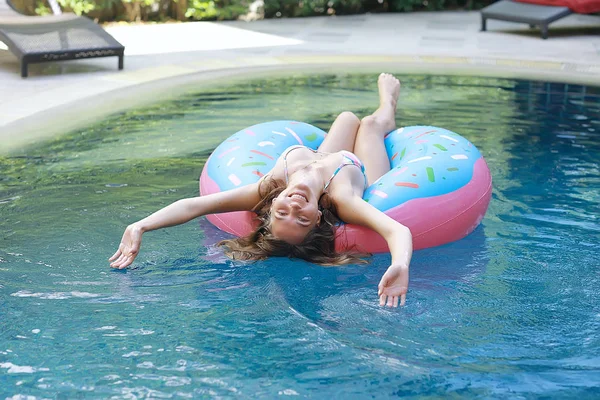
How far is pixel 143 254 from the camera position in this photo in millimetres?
4395

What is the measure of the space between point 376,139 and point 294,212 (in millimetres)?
1431

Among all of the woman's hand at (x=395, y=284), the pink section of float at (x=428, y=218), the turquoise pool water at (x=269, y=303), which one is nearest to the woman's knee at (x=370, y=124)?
the pink section of float at (x=428, y=218)

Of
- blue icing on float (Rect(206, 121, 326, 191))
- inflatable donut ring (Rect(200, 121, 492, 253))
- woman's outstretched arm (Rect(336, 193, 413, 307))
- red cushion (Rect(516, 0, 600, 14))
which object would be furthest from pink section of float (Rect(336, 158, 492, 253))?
red cushion (Rect(516, 0, 600, 14))

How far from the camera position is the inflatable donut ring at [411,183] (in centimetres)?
436

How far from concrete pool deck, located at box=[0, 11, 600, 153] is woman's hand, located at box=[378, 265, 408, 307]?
3.83 m

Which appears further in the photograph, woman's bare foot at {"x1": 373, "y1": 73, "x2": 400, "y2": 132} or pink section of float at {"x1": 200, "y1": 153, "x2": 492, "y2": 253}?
woman's bare foot at {"x1": 373, "y1": 73, "x2": 400, "y2": 132}

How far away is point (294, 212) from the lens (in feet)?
12.9

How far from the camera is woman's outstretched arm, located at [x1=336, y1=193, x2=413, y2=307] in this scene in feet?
11.4

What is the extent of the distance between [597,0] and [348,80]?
13.2 feet

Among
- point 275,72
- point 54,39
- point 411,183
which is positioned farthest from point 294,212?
point 275,72

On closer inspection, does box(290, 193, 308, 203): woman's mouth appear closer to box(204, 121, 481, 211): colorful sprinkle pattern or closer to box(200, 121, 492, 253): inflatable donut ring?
box(200, 121, 492, 253): inflatable donut ring

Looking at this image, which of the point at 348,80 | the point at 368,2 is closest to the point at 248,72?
the point at 348,80

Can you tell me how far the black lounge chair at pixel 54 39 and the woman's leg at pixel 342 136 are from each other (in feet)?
13.5

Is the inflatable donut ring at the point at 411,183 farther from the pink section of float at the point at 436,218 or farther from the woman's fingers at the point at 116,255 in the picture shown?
the woman's fingers at the point at 116,255
